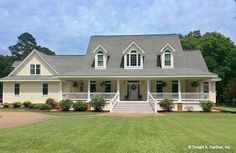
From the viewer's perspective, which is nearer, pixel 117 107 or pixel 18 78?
pixel 117 107

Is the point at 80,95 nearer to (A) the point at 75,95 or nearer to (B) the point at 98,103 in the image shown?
(A) the point at 75,95

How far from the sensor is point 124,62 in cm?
3994

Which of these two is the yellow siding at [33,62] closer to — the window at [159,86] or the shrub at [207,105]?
the window at [159,86]

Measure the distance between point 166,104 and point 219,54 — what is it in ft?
112

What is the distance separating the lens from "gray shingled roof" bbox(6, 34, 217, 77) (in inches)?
1481

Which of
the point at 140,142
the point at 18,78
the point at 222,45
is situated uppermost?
the point at 222,45

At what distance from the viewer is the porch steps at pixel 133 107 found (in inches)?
1340

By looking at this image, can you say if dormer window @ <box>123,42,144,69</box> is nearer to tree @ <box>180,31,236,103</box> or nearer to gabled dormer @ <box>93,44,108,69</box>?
gabled dormer @ <box>93,44,108,69</box>

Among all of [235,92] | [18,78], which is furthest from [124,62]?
[235,92]

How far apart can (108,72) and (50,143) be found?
26268 mm

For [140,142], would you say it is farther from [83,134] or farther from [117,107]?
[117,107]

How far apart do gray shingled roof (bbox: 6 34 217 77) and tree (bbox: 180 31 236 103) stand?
60.9 feet

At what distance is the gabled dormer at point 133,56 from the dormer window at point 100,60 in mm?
2616

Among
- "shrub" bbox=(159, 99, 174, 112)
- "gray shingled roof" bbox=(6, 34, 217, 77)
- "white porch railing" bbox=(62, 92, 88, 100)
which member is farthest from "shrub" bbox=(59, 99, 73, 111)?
"shrub" bbox=(159, 99, 174, 112)
